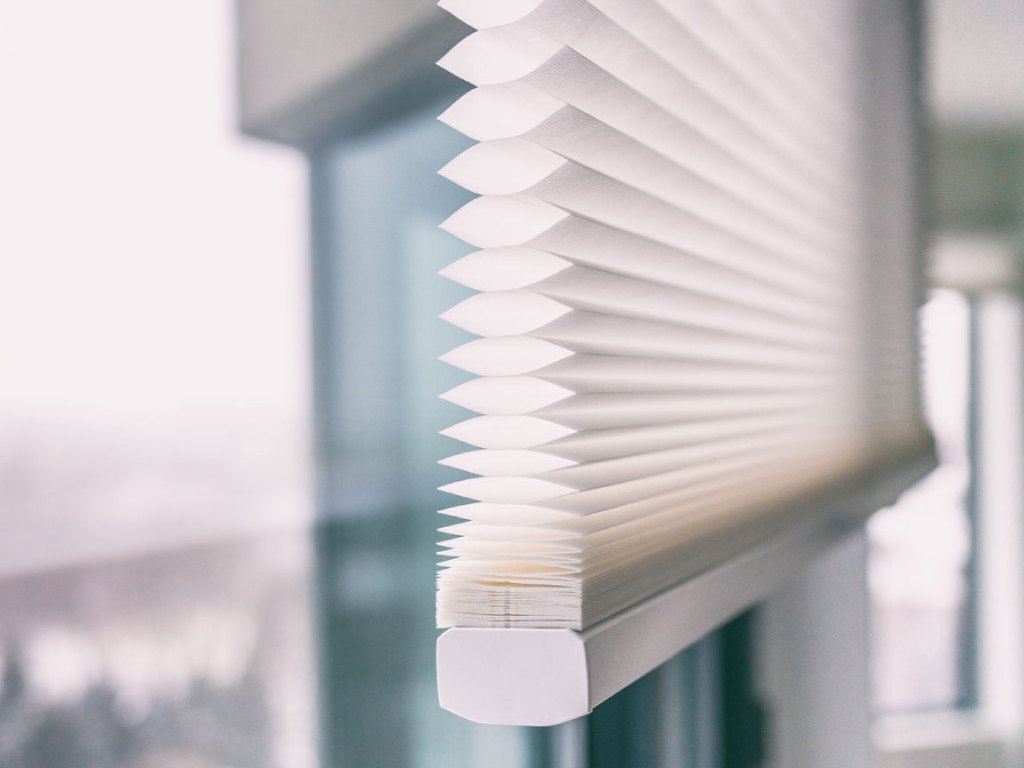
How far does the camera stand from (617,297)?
16.4 inches

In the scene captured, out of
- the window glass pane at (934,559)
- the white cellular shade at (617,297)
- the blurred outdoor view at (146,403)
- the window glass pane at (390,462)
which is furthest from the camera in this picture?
the window glass pane at (934,559)

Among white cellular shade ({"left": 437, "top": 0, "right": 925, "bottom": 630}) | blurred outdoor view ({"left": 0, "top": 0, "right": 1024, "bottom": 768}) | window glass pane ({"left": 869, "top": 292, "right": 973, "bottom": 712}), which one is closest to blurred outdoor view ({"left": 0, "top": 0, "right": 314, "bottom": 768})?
blurred outdoor view ({"left": 0, "top": 0, "right": 1024, "bottom": 768})

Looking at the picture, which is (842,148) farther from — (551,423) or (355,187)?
(551,423)

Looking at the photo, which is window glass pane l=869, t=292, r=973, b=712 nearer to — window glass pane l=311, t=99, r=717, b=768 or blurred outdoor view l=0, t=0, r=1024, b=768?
window glass pane l=311, t=99, r=717, b=768

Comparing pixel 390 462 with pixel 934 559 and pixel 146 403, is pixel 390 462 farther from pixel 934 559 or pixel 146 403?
pixel 934 559

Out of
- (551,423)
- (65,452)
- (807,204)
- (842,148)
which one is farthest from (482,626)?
(842,148)

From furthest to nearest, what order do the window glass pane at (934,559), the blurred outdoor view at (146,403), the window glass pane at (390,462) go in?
the window glass pane at (934,559)
the window glass pane at (390,462)
the blurred outdoor view at (146,403)

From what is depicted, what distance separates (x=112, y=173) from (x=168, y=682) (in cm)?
39

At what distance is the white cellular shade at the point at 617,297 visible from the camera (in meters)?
0.36


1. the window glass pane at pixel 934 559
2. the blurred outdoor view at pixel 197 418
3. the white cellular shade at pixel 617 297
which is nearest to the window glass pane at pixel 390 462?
the blurred outdoor view at pixel 197 418

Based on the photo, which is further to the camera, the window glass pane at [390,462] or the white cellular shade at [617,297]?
the window glass pane at [390,462]

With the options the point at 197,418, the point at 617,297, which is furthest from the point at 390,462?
the point at 617,297

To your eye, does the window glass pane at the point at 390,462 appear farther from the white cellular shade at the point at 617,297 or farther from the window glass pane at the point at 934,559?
the window glass pane at the point at 934,559

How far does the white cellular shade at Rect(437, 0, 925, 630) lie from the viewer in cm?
36
